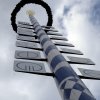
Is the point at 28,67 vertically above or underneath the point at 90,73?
above

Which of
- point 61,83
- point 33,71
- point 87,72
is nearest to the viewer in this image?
point 61,83

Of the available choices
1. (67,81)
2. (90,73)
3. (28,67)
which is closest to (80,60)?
(90,73)

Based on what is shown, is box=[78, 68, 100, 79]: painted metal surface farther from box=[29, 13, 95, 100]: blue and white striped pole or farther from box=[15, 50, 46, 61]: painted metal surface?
box=[15, 50, 46, 61]: painted metal surface

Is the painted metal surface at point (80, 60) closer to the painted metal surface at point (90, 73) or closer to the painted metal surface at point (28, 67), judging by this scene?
the painted metal surface at point (90, 73)

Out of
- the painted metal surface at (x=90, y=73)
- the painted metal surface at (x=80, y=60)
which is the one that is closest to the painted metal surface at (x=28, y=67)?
the painted metal surface at (x=90, y=73)

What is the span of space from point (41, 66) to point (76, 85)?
5.23ft

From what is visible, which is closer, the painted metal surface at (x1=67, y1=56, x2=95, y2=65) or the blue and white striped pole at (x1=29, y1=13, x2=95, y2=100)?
the blue and white striped pole at (x1=29, y1=13, x2=95, y2=100)

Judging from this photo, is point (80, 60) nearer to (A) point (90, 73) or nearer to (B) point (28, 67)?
(A) point (90, 73)

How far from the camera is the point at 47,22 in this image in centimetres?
1791

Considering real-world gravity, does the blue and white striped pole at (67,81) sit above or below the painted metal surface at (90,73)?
above

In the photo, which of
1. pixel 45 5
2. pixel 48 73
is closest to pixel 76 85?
pixel 48 73

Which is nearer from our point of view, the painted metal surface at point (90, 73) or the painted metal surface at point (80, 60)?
the painted metal surface at point (90, 73)

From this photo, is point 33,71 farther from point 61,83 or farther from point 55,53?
point 55,53

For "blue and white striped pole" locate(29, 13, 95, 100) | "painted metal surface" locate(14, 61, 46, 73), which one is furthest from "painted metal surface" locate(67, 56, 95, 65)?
"painted metal surface" locate(14, 61, 46, 73)
